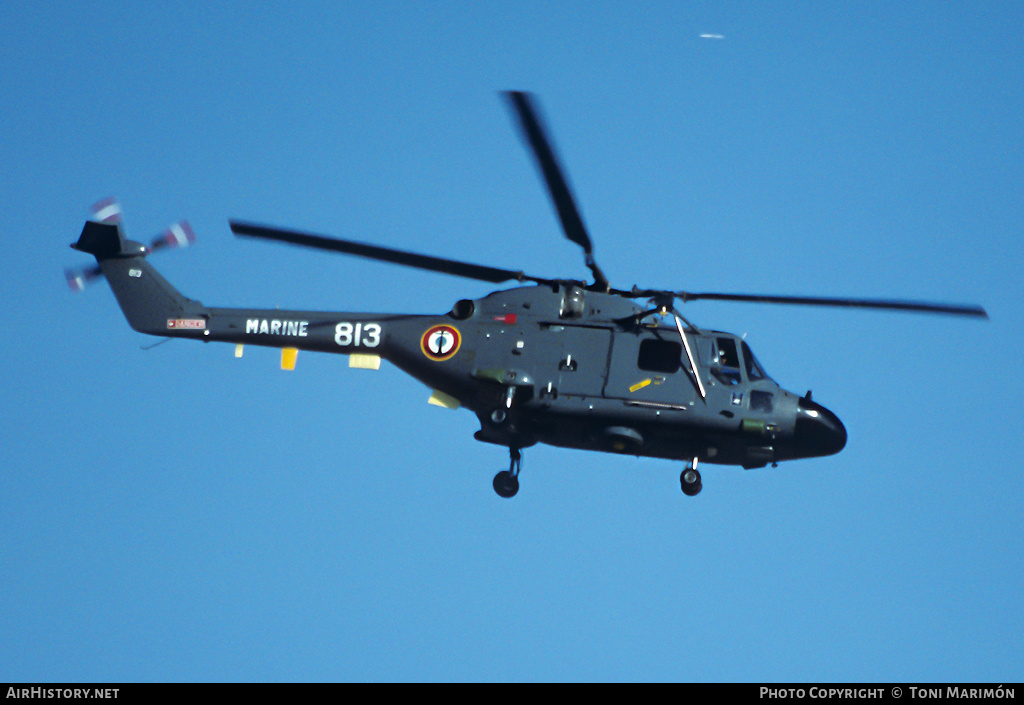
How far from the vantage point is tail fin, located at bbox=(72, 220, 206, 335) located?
68.2ft

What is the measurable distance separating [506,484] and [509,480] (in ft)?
0.29

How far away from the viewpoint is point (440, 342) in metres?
19.7

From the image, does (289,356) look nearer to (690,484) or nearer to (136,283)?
(136,283)

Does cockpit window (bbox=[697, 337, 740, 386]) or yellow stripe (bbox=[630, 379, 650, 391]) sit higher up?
cockpit window (bbox=[697, 337, 740, 386])

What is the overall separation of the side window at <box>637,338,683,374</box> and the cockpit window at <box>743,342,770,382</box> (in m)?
1.15

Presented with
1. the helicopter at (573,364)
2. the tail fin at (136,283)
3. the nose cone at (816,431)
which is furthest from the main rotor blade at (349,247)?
the nose cone at (816,431)

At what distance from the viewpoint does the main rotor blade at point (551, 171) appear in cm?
1455

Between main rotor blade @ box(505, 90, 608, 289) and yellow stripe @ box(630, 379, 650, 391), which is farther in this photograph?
yellow stripe @ box(630, 379, 650, 391)

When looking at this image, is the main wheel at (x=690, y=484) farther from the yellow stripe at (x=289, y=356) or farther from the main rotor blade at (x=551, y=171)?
the yellow stripe at (x=289, y=356)

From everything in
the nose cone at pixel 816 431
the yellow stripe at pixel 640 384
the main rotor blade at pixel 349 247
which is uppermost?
the main rotor blade at pixel 349 247

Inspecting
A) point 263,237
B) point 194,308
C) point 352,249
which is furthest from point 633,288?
point 194,308

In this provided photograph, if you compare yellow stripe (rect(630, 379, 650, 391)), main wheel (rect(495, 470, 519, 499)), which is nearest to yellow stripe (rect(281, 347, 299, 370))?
main wheel (rect(495, 470, 519, 499))

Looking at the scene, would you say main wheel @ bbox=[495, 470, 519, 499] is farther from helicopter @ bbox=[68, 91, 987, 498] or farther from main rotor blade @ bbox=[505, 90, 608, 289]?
main rotor blade @ bbox=[505, 90, 608, 289]

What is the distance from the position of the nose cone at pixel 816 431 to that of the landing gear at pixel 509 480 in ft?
15.3
